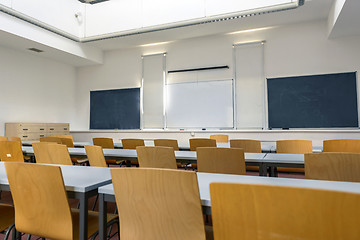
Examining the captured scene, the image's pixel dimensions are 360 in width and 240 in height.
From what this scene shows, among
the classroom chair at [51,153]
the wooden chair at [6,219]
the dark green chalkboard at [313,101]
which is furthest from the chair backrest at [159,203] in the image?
the dark green chalkboard at [313,101]

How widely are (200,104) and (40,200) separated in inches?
226

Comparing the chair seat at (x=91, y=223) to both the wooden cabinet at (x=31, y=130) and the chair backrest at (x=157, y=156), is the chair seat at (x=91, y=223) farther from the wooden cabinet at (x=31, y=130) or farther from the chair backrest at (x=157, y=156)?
the wooden cabinet at (x=31, y=130)

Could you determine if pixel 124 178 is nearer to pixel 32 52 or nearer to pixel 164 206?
pixel 164 206

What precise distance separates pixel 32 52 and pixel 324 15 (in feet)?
24.0

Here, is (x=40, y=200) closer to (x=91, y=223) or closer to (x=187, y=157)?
(x=91, y=223)

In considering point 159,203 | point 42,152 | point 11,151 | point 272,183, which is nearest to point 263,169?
point 272,183

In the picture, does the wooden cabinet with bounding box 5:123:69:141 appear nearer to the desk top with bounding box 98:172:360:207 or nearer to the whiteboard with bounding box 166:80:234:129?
the whiteboard with bounding box 166:80:234:129

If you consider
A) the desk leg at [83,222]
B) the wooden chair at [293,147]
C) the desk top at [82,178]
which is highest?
the wooden chair at [293,147]

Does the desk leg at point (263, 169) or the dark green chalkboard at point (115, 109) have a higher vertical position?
the dark green chalkboard at point (115, 109)

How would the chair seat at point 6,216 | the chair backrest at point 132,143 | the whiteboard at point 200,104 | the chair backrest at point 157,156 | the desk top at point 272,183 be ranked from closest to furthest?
the desk top at point 272,183
the chair seat at point 6,216
the chair backrest at point 157,156
the chair backrest at point 132,143
the whiteboard at point 200,104

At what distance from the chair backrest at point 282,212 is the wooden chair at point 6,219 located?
4.48 ft

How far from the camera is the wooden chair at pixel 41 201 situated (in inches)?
51.3

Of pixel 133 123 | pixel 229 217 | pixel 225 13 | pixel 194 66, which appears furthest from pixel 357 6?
pixel 133 123

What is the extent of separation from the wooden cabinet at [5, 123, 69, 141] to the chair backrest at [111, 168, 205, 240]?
20.1ft
